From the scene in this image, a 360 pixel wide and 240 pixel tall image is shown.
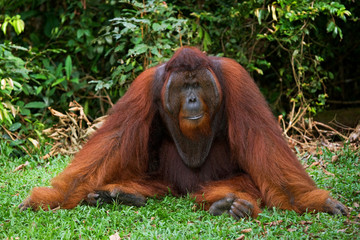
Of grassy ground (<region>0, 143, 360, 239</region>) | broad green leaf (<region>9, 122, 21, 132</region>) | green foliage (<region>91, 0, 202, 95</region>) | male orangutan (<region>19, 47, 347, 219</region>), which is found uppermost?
green foliage (<region>91, 0, 202, 95</region>)

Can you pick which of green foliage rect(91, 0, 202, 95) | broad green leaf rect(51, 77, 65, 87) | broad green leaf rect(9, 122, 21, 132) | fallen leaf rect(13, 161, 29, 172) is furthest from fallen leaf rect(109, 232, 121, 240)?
broad green leaf rect(51, 77, 65, 87)

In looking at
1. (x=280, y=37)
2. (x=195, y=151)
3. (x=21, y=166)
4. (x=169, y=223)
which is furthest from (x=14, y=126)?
(x=280, y=37)

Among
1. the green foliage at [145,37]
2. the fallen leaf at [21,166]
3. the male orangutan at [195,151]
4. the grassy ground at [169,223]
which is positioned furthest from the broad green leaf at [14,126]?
the male orangutan at [195,151]

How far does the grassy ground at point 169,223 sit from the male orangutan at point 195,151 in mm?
101

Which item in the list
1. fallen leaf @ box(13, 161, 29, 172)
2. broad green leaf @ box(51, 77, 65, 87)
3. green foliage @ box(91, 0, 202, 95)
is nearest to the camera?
fallen leaf @ box(13, 161, 29, 172)

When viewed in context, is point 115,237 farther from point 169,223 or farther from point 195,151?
point 195,151

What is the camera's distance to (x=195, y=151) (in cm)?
370

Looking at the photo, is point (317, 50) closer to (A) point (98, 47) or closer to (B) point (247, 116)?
(A) point (98, 47)

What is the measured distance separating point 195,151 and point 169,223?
2.17ft

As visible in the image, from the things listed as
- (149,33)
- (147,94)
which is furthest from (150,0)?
(147,94)

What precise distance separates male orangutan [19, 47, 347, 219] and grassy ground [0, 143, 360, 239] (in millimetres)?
101

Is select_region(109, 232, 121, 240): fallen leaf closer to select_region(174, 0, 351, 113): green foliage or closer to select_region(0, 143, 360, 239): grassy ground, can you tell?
select_region(0, 143, 360, 239): grassy ground

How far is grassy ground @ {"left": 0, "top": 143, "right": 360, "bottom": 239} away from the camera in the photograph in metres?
2.97

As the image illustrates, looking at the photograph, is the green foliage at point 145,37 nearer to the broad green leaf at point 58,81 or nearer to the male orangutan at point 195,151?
the broad green leaf at point 58,81
